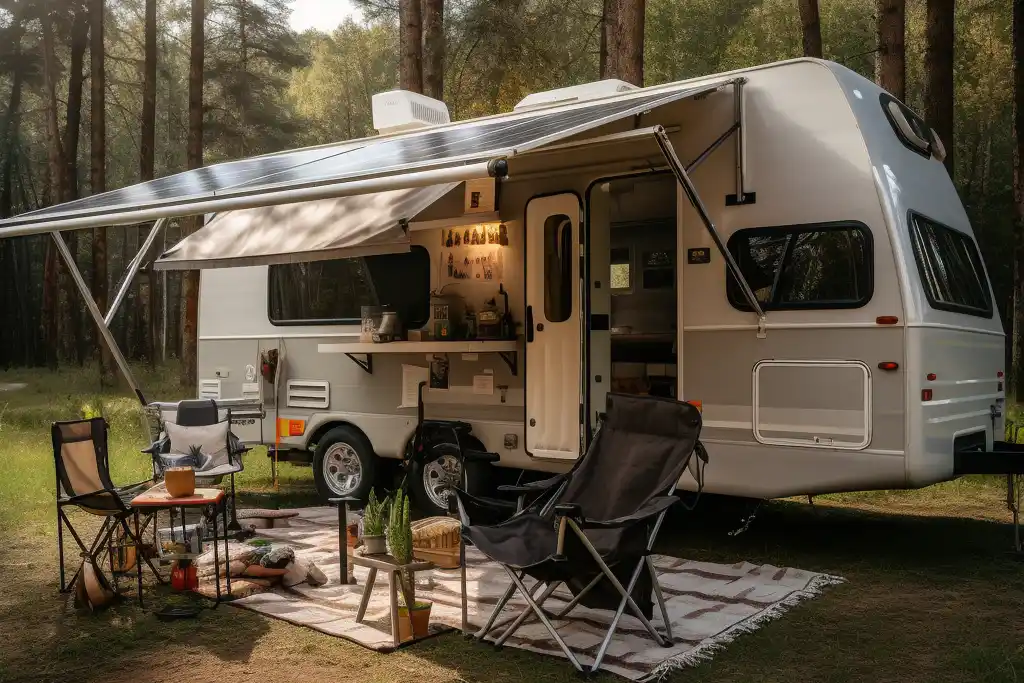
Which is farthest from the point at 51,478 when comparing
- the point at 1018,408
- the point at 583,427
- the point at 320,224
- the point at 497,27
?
the point at 1018,408

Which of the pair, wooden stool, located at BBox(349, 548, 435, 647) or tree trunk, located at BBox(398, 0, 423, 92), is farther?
tree trunk, located at BBox(398, 0, 423, 92)

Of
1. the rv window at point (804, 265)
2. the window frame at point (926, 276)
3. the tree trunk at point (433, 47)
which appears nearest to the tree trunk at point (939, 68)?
the window frame at point (926, 276)

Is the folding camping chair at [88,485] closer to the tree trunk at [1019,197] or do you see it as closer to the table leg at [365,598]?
the table leg at [365,598]

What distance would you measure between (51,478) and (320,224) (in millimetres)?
3501

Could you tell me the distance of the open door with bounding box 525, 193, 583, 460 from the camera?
6.37 m

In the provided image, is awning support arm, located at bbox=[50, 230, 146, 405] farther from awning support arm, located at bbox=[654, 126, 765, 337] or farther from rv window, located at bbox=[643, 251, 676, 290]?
rv window, located at bbox=[643, 251, 676, 290]

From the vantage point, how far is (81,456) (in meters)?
5.18

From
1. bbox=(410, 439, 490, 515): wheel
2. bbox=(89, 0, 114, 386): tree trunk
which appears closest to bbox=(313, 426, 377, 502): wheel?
bbox=(410, 439, 490, 515): wheel

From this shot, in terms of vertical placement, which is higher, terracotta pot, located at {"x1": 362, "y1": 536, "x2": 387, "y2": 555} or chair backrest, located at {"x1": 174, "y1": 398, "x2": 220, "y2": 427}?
chair backrest, located at {"x1": 174, "y1": 398, "x2": 220, "y2": 427}

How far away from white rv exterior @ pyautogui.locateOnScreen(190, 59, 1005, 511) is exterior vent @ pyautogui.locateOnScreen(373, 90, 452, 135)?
0.86m

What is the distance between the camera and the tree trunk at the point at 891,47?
363 inches

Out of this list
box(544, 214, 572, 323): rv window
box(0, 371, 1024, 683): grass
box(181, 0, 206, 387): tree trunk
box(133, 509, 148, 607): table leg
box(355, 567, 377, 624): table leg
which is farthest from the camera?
box(181, 0, 206, 387): tree trunk

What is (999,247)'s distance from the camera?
799 inches

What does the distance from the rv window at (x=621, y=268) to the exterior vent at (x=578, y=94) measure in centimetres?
174
